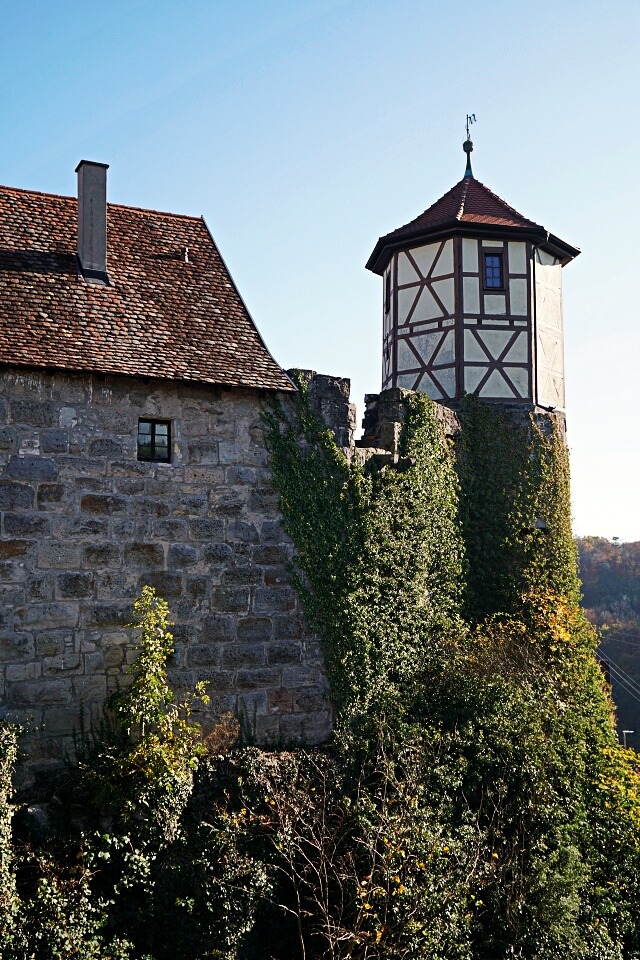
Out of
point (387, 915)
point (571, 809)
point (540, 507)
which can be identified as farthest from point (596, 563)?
point (387, 915)

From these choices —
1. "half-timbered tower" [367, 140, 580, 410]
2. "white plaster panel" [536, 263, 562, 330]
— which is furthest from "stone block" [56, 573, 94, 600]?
"white plaster panel" [536, 263, 562, 330]

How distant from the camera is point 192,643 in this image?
11.0m

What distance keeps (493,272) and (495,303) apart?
604 mm

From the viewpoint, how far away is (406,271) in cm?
1742

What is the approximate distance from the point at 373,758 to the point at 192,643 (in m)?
2.47

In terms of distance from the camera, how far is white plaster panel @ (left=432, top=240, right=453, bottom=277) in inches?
665

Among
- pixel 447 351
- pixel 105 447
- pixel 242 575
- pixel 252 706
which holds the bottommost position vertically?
pixel 252 706

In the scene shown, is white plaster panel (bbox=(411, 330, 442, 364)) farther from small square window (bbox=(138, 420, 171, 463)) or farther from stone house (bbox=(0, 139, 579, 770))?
small square window (bbox=(138, 420, 171, 463))

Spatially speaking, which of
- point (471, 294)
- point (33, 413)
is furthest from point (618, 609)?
point (33, 413)

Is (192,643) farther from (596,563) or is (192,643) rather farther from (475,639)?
(596,563)

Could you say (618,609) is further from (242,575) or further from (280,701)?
(242,575)

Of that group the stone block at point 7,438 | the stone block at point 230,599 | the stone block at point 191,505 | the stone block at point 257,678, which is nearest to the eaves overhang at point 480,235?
the stone block at point 191,505

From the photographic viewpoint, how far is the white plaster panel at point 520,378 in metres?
16.5

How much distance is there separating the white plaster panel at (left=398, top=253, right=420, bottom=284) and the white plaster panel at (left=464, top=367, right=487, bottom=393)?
209 cm
